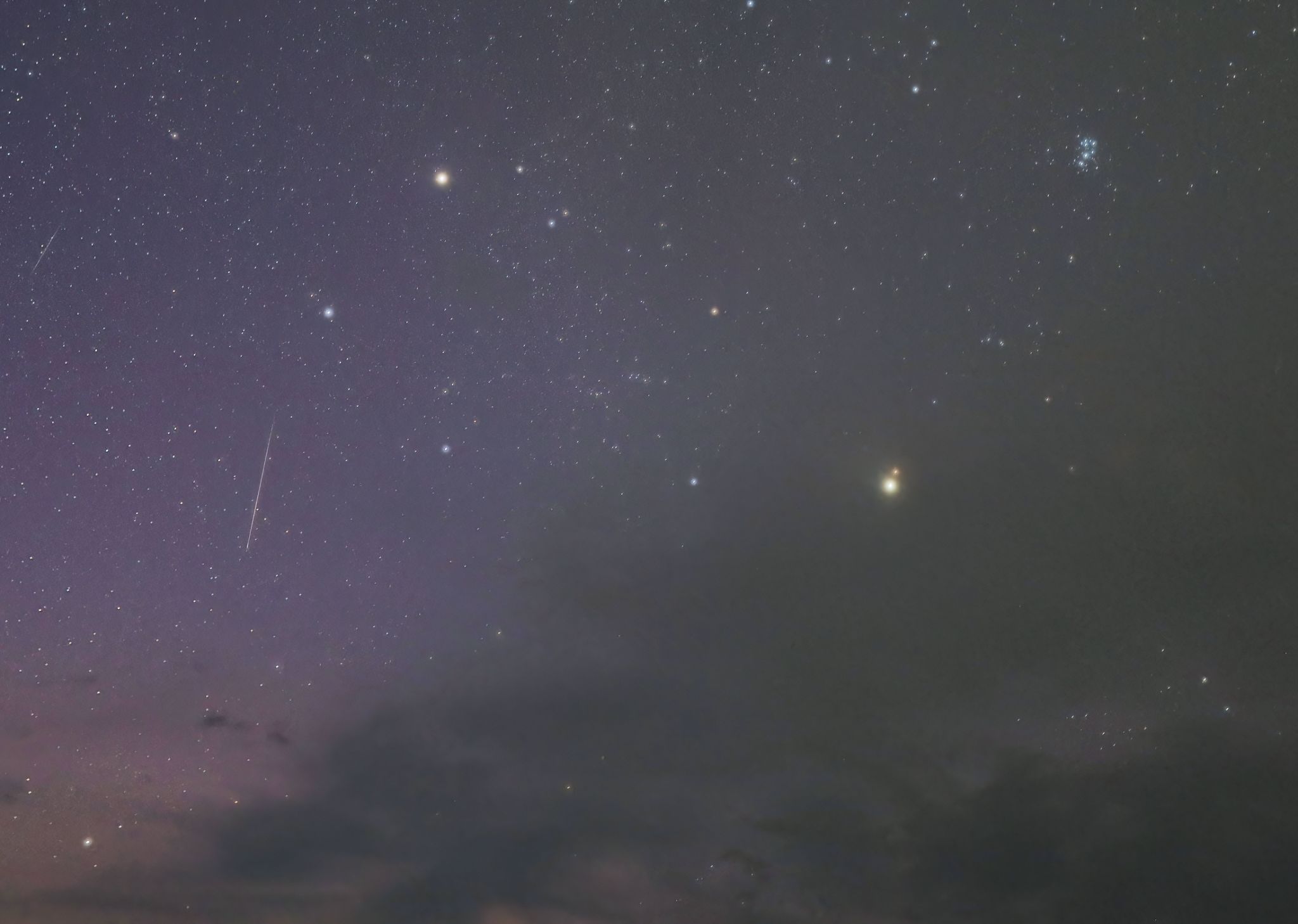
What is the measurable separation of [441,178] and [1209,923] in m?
47.1

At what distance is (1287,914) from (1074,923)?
8758 mm

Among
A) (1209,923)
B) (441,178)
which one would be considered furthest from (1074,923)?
(441,178)

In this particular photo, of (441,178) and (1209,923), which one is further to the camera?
(1209,923)

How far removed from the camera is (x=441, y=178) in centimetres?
931

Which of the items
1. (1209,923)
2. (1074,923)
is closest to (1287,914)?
(1209,923)

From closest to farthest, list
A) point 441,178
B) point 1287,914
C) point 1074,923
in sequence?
point 441,178
point 1287,914
point 1074,923

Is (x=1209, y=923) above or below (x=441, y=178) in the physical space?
below

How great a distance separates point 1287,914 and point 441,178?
1855 inches

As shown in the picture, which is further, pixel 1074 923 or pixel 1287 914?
pixel 1074 923

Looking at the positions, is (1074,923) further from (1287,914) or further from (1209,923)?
(1287,914)

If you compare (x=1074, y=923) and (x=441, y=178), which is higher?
(x=441, y=178)

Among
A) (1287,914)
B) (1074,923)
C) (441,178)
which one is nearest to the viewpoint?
(441,178)

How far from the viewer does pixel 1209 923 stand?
37.2m

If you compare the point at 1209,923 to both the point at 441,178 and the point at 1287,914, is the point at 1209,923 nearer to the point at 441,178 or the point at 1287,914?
the point at 1287,914
